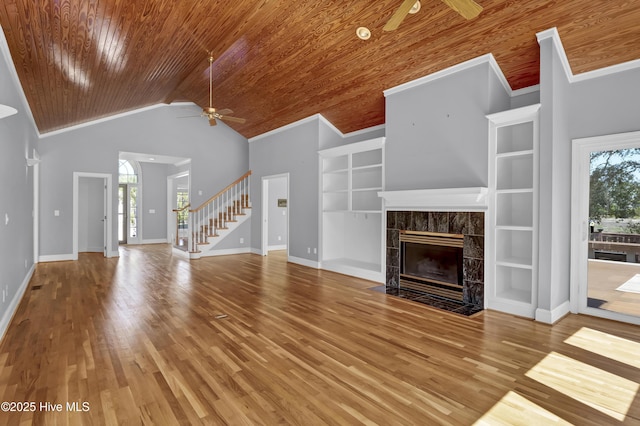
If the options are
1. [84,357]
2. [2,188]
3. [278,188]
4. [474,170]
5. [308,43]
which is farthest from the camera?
[278,188]

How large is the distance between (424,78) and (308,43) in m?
1.80

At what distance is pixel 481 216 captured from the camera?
4.49 m

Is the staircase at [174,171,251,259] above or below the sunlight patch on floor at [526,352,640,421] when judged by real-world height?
above

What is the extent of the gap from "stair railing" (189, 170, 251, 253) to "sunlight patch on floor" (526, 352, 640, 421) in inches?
303

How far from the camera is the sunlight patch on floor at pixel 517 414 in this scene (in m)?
2.11

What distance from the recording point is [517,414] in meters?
2.18

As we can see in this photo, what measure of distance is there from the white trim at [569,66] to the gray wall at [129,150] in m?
7.96

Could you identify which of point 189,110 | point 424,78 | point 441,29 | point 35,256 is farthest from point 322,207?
point 35,256

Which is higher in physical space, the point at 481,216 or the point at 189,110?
the point at 189,110

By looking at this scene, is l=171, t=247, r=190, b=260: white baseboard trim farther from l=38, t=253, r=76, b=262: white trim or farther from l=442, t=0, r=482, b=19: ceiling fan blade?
l=442, t=0, r=482, b=19: ceiling fan blade

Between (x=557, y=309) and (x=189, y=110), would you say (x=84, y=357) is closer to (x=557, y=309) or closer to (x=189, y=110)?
(x=557, y=309)

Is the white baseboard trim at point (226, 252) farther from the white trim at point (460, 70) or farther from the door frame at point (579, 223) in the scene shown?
the door frame at point (579, 223)

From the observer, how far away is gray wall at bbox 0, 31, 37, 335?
3.46 meters

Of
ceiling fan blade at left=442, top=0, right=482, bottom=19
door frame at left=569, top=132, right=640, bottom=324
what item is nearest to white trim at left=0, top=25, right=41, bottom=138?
ceiling fan blade at left=442, top=0, right=482, bottom=19
